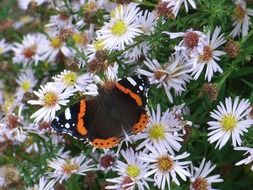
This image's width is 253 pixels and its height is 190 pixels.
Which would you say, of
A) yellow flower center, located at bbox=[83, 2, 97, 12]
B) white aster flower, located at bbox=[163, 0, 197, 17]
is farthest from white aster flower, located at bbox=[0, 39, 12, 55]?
white aster flower, located at bbox=[163, 0, 197, 17]

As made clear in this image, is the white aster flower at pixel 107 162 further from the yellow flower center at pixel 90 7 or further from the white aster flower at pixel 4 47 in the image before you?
the white aster flower at pixel 4 47

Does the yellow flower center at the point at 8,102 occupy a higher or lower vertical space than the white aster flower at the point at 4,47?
lower

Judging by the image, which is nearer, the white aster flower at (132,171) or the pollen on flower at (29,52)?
the white aster flower at (132,171)

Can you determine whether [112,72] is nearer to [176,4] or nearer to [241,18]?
[176,4]

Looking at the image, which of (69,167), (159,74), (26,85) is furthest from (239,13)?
(26,85)

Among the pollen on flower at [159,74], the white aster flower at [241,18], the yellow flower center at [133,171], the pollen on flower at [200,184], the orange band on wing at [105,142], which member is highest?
the white aster flower at [241,18]

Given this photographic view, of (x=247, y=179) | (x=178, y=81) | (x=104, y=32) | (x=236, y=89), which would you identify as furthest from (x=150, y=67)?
(x=247, y=179)

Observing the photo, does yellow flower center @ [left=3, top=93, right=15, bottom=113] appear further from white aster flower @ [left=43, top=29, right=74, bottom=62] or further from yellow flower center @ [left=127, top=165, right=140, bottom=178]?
yellow flower center @ [left=127, top=165, right=140, bottom=178]

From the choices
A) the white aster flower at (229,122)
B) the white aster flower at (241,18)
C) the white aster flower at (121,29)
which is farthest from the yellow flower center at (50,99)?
the white aster flower at (241,18)
